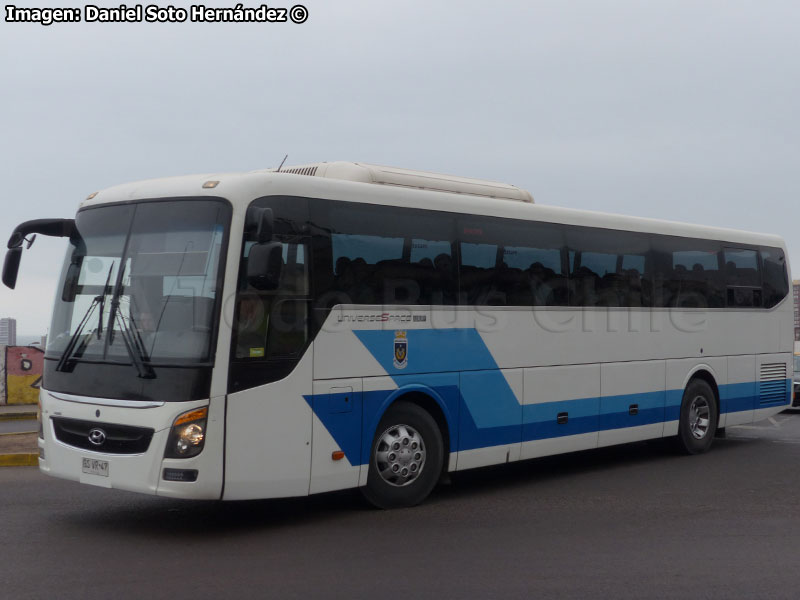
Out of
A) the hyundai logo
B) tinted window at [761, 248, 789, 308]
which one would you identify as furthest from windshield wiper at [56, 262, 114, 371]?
tinted window at [761, 248, 789, 308]

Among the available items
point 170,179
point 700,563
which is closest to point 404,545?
point 700,563

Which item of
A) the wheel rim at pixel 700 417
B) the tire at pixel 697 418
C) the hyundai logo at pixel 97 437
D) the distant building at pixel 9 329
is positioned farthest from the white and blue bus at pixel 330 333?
the distant building at pixel 9 329

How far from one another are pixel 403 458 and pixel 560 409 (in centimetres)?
274

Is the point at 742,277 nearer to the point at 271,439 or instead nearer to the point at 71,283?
the point at 271,439

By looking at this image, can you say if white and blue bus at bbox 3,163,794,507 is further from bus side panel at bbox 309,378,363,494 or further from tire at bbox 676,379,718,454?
tire at bbox 676,379,718,454

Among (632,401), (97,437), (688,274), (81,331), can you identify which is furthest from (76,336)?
(688,274)

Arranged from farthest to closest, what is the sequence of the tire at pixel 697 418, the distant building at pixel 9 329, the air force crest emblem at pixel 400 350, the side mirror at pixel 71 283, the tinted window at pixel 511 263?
the distant building at pixel 9 329
the tire at pixel 697 418
the tinted window at pixel 511 263
the air force crest emblem at pixel 400 350
the side mirror at pixel 71 283

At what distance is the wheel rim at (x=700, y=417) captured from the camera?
47.4 ft

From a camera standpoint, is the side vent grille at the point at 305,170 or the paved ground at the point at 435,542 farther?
the side vent grille at the point at 305,170

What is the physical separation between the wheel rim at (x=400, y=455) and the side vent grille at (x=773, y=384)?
789 cm

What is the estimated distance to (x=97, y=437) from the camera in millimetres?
8695

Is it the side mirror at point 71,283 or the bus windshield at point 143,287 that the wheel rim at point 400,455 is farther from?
the side mirror at point 71,283

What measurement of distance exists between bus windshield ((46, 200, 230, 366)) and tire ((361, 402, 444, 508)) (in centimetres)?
225

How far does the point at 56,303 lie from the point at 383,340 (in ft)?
10.1
